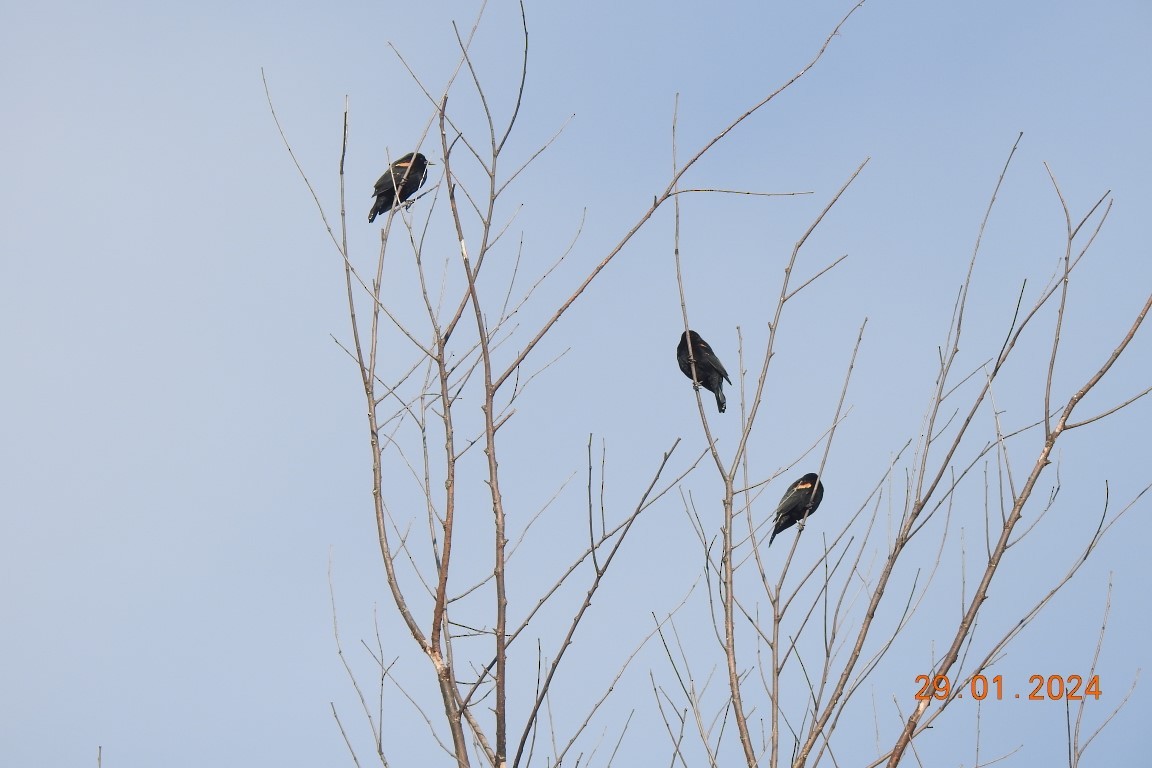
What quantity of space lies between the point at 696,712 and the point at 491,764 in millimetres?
851

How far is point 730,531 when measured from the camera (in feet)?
10.4

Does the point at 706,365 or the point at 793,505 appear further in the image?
the point at 706,365

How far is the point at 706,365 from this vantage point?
8312 millimetres

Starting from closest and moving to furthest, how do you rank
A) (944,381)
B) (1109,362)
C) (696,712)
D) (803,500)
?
(1109,362) → (944,381) → (696,712) → (803,500)

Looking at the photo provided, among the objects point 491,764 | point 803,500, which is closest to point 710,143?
point 491,764

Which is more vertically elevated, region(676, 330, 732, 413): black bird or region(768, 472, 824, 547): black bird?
region(676, 330, 732, 413): black bird

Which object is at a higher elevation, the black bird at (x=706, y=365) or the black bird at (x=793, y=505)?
Result: the black bird at (x=706, y=365)

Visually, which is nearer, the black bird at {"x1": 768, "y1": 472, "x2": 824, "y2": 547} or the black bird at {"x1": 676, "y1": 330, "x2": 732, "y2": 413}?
the black bird at {"x1": 768, "y1": 472, "x2": 824, "y2": 547}

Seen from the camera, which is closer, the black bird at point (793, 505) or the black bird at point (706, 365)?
the black bird at point (793, 505)

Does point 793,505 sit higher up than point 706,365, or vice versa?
point 706,365

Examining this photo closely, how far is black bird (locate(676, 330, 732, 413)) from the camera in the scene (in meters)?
8.27

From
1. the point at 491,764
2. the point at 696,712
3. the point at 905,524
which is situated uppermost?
the point at 905,524

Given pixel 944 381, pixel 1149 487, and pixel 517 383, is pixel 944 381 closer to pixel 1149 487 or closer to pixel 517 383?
pixel 1149 487

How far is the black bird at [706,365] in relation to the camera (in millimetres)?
8273
